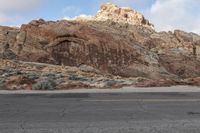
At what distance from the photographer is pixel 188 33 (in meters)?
51.3

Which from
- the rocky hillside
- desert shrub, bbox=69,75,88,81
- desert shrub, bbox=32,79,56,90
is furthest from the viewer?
the rocky hillside

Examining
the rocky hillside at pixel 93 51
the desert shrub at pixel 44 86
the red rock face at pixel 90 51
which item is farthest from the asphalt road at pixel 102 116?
the red rock face at pixel 90 51

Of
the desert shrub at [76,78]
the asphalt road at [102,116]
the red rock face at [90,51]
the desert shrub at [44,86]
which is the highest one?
the red rock face at [90,51]

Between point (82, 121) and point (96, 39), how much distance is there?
1311 inches

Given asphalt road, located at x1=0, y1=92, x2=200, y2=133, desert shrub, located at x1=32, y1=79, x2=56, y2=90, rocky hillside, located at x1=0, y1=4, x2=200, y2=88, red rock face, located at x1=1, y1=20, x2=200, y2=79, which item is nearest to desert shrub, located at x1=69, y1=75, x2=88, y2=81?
desert shrub, located at x1=32, y1=79, x2=56, y2=90

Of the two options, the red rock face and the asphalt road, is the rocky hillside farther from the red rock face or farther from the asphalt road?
the asphalt road

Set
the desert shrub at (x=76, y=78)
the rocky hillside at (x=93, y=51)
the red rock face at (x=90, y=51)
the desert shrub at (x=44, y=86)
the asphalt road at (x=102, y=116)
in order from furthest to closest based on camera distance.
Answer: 1. the red rock face at (x=90, y=51)
2. the rocky hillside at (x=93, y=51)
3. the desert shrub at (x=76, y=78)
4. the desert shrub at (x=44, y=86)
5. the asphalt road at (x=102, y=116)

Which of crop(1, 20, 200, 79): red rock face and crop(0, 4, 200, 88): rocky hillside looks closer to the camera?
crop(0, 4, 200, 88): rocky hillside

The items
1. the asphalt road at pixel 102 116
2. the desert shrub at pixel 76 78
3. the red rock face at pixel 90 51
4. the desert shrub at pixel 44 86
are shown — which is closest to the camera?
the asphalt road at pixel 102 116

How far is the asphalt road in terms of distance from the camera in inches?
369

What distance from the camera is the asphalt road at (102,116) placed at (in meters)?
9.38

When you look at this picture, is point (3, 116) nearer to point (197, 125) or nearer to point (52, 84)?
point (197, 125)

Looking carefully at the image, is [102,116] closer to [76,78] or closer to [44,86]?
[44,86]

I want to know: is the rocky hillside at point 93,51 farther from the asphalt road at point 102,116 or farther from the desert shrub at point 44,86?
the asphalt road at point 102,116
